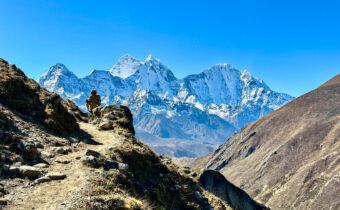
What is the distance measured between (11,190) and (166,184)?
11.9 m

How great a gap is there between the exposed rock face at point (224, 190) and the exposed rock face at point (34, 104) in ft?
58.5

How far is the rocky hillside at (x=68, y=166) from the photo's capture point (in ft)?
39.8

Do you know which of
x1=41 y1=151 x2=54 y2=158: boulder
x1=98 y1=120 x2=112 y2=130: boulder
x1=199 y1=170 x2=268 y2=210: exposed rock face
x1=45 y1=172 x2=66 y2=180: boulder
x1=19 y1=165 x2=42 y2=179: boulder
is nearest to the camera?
x1=19 y1=165 x2=42 y2=179: boulder

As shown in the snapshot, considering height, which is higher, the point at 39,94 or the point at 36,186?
the point at 39,94

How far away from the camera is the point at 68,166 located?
16.0 metres

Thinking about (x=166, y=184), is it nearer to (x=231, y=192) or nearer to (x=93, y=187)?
(x=93, y=187)

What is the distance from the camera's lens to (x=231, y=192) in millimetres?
43688

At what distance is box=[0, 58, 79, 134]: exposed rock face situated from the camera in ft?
70.4

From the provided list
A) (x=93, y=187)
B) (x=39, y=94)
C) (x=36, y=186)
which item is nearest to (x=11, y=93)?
(x=39, y=94)

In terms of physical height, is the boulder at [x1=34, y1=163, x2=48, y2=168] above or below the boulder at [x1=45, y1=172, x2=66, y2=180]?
above

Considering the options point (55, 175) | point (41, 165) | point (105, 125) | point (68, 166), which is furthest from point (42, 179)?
point (105, 125)

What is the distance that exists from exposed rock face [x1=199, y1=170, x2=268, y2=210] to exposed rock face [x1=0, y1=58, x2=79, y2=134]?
58.5 ft

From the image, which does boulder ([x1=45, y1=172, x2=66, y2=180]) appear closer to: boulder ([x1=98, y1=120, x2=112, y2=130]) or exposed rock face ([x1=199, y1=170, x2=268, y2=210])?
boulder ([x1=98, y1=120, x2=112, y2=130])

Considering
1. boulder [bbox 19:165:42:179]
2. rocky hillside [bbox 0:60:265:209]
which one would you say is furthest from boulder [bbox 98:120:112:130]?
boulder [bbox 19:165:42:179]
